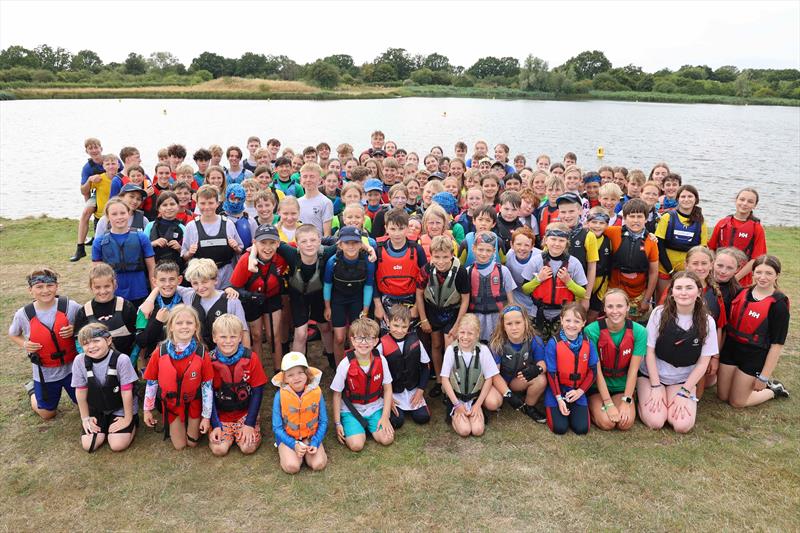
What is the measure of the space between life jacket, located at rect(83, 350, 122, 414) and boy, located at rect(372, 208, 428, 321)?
2582 mm

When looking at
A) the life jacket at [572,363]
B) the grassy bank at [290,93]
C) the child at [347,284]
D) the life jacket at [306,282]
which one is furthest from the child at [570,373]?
the grassy bank at [290,93]

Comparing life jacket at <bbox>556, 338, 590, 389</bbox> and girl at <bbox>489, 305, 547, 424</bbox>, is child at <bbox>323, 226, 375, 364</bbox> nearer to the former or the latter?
→ girl at <bbox>489, 305, 547, 424</bbox>

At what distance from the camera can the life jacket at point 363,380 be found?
15.5 ft

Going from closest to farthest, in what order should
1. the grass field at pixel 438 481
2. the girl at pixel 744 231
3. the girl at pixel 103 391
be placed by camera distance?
the grass field at pixel 438 481 < the girl at pixel 103 391 < the girl at pixel 744 231

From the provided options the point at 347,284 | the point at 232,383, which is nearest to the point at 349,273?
the point at 347,284

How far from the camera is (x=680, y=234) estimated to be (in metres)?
6.18

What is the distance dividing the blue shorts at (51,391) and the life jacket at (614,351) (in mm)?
5290

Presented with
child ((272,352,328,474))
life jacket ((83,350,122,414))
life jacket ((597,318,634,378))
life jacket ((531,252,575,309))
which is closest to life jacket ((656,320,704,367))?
life jacket ((597,318,634,378))

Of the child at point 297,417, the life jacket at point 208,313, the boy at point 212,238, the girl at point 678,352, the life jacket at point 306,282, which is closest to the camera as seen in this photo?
the child at point 297,417

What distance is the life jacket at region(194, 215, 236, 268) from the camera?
18.5 ft

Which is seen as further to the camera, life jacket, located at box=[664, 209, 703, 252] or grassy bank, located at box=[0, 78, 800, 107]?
grassy bank, located at box=[0, 78, 800, 107]

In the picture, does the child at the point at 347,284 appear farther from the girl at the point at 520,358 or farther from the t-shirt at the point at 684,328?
the t-shirt at the point at 684,328

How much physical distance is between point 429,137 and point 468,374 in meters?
29.4

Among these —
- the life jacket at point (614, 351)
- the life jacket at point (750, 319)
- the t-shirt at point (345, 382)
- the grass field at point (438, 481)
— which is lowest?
the grass field at point (438, 481)
